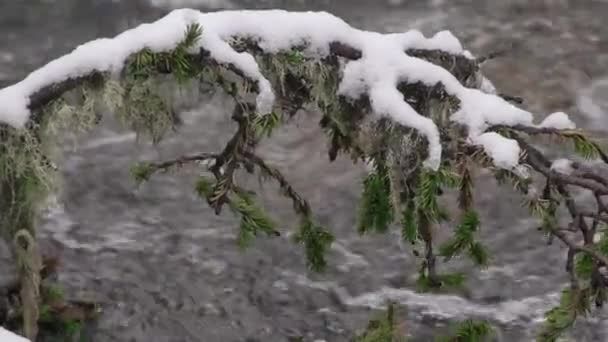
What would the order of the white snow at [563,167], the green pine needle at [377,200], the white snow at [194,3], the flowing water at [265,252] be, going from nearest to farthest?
the white snow at [563,167] < the green pine needle at [377,200] < the flowing water at [265,252] < the white snow at [194,3]

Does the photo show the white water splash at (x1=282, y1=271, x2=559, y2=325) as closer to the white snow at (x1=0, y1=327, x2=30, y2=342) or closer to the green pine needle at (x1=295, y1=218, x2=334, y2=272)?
the green pine needle at (x1=295, y1=218, x2=334, y2=272)

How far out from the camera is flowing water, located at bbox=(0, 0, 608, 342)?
15.9 ft

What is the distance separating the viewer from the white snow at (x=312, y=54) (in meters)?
2.47

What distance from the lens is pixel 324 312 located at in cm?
495

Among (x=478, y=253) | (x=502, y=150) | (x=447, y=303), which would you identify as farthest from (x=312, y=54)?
(x=447, y=303)

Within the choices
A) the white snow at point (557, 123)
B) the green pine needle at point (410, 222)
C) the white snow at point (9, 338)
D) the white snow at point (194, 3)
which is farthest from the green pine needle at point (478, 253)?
the white snow at point (194, 3)

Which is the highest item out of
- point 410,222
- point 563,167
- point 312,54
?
point 312,54

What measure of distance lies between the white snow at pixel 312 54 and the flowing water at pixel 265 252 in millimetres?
2340

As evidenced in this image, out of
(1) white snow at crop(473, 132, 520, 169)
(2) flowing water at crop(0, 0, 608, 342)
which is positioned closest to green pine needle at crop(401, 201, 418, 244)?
(1) white snow at crop(473, 132, 520, 169)

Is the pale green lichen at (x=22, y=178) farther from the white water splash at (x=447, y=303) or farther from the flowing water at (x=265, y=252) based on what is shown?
the white water splash at (x=447, y=303)

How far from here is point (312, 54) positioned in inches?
106

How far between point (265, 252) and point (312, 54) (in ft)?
9.57

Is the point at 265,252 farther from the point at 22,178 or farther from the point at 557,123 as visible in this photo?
the point at 557,123

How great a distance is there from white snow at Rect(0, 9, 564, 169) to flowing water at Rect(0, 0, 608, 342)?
7.68ft
